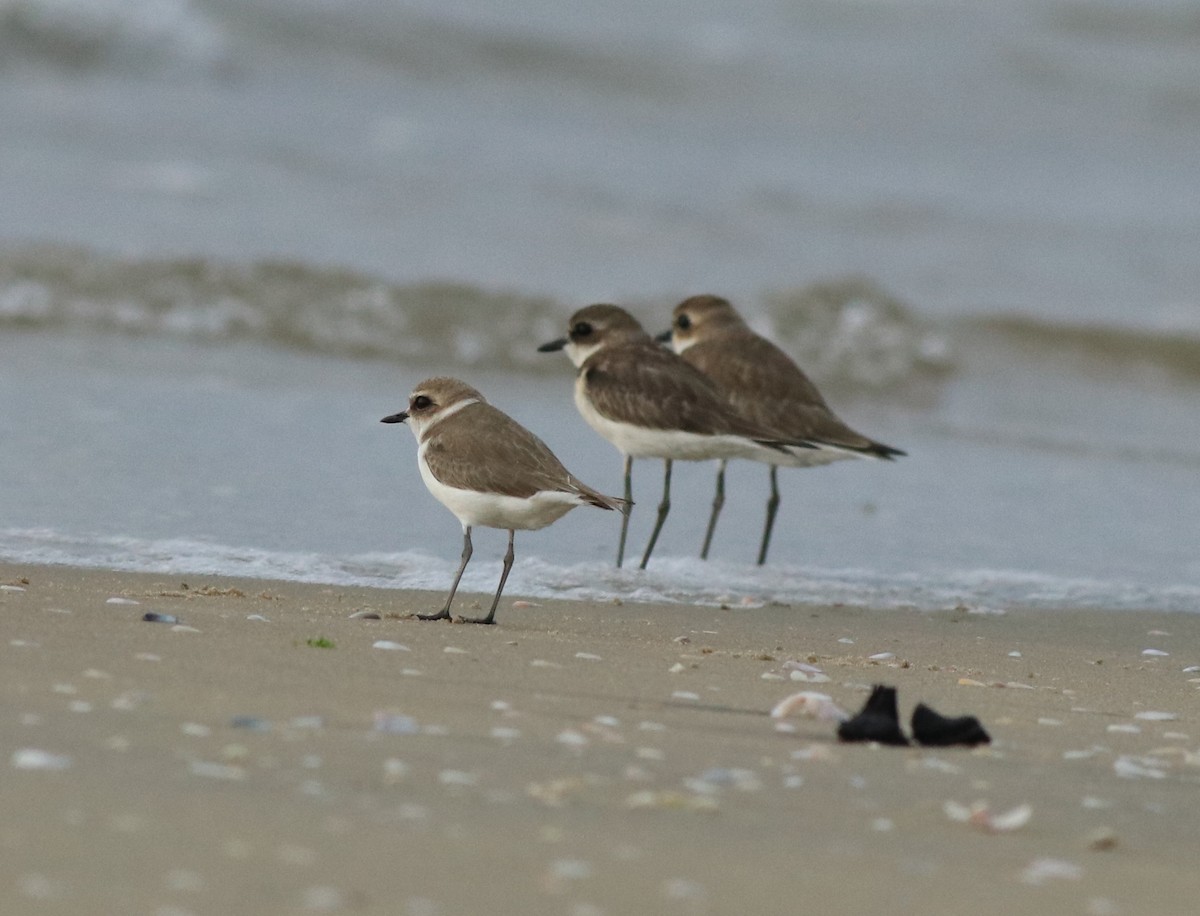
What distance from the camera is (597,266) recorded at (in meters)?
16.3

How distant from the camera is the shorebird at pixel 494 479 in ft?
19.9

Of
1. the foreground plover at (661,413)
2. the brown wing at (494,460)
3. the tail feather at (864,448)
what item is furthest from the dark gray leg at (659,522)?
the brown wing at (494,460)

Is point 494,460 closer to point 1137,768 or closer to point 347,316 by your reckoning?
point 1137,768

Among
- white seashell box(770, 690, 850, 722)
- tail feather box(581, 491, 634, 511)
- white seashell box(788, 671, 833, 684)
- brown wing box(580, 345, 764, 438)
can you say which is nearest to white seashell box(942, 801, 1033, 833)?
white seashell box(770, 690, 850, 722)

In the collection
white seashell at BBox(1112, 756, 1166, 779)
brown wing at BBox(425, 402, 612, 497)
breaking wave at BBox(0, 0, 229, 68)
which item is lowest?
white seashell at BBox(1112, 756, 1166, 779)

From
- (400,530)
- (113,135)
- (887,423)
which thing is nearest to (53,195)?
(113,135)

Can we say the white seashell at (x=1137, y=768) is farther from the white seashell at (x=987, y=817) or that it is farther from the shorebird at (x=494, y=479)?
the shorebird at (x=494, y=479)

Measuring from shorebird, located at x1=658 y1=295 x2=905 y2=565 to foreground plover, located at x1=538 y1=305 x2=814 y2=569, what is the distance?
0.32 feet

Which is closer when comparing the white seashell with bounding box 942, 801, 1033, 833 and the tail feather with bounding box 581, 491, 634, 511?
the white seashell with bounding box 942, 801, 1033, 833

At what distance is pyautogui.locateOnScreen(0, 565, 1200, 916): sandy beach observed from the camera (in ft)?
10.2

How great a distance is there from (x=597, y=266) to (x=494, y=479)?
10338 millimetres

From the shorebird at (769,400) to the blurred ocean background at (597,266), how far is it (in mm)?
375

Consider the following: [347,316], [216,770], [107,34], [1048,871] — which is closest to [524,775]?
[216,770]

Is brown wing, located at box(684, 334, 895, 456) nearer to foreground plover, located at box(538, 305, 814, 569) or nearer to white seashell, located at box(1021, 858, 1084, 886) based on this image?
foreground plover, located at box(538, 305, 814, 569)
